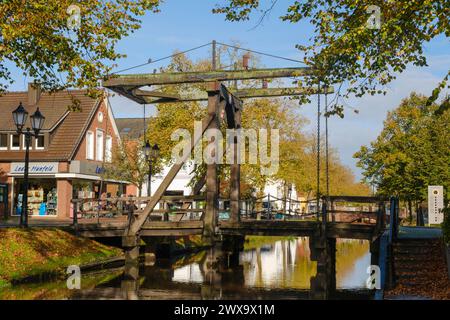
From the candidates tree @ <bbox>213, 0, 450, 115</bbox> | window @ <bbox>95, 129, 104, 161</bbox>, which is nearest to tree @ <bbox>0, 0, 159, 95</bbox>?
tree @ <bbox>213, 0, 450, 115</bbox>

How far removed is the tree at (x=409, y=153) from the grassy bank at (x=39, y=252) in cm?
2090

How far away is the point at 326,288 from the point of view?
58.8ft

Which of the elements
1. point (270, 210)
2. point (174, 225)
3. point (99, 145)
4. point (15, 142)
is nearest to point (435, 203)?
point (270, 210)

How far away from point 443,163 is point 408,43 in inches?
1052

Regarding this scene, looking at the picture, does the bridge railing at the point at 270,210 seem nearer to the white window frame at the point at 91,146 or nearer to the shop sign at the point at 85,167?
the shop sign at the point at 85,167

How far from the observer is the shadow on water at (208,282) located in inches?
628

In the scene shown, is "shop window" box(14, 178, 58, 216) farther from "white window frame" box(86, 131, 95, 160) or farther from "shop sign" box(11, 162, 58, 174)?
"white window frame" box(86, 131, 95, 160)

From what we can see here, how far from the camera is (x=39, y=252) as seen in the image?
61.0 ft

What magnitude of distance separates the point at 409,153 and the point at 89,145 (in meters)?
20.7

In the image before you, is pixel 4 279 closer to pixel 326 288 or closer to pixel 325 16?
pixel 326 288

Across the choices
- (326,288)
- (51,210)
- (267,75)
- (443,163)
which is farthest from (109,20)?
(443,163)

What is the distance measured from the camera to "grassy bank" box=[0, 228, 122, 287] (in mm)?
16797
